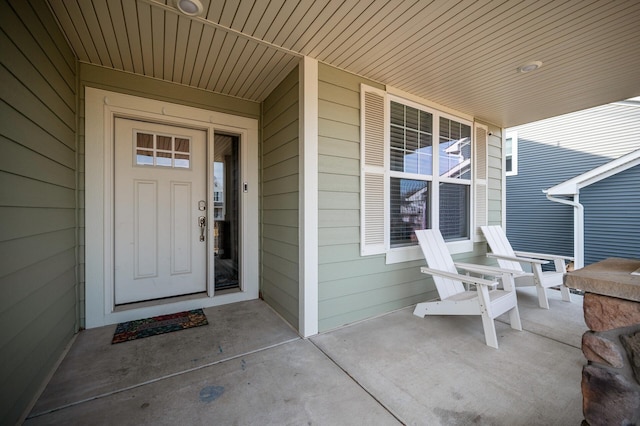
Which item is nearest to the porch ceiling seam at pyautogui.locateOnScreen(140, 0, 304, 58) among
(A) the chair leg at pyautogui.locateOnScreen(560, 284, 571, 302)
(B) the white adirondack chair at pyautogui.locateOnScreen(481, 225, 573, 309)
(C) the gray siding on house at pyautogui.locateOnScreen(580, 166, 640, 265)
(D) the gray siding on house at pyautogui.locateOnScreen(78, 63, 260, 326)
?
(D) the gray siding on house at pyautogui.locateOnScreen(78, 63, 260, 326)

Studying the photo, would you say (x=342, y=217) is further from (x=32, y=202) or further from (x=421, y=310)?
(x=32, y=202)

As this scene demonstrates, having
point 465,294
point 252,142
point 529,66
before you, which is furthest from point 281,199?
point 529,66

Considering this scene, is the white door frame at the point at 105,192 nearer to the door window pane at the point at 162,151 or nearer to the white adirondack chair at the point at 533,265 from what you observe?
the door window pane at the point at 162,151

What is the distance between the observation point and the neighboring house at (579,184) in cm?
540

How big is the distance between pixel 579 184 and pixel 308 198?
6556 millimetres

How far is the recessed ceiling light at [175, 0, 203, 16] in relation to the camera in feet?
5.63

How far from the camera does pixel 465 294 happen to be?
268 cm

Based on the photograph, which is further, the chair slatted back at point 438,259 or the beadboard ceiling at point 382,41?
the chair slatted back at point 438,259

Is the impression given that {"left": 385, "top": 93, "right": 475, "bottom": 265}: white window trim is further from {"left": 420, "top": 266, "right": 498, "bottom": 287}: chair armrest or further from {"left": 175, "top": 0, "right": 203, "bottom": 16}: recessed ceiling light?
{"left": 175, "top": 0, "right": 203, "bottom": 16}: recessed ceiling light

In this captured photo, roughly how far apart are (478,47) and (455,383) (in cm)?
266

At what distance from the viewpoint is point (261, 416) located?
1.45 m

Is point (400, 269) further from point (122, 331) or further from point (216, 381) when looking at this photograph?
point (122, 331)

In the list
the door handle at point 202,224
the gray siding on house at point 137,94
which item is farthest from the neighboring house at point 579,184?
the door handle at point 202,224

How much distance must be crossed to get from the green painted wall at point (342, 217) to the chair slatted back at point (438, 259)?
0.49m
